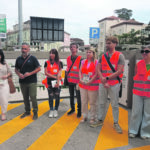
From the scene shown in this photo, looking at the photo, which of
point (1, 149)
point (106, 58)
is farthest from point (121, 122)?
point (1, 149)

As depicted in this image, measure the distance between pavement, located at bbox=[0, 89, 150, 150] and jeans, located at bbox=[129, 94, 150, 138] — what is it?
191 mm

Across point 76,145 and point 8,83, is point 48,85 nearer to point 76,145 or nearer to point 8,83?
point 8,83

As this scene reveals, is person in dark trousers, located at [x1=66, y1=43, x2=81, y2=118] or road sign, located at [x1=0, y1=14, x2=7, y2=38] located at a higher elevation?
road sign, located at [x1=0, y1=14, x2=7, y2=38]

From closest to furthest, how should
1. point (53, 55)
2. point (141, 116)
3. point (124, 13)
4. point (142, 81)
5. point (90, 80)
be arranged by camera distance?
point (142, 81) → point (141, 116) → point (90, 80) → point (53, 55) → point (124, 13)

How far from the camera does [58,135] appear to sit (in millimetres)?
3764

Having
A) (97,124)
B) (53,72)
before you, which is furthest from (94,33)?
(97,124)

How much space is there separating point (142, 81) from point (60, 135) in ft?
6.64

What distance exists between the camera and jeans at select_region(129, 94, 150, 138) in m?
A: 3.48

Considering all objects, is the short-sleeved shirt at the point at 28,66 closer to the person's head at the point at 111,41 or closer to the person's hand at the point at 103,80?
the person's hand at the point at 103,80

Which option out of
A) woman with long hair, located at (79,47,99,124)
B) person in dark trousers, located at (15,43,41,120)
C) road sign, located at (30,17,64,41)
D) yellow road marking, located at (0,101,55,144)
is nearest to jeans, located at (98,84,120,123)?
woman with long hair, located at (79,47,99,124)

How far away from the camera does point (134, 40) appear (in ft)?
132

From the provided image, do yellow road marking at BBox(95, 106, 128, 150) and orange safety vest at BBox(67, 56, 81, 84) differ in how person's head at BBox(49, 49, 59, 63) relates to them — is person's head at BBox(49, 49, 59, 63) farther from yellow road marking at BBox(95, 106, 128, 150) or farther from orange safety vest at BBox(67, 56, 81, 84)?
yellow road marking at BBox(95, 106, 128, 150)

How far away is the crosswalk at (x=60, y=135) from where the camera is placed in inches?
130

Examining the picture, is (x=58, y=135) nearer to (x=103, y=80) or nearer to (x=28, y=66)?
(x=103, y=80)
